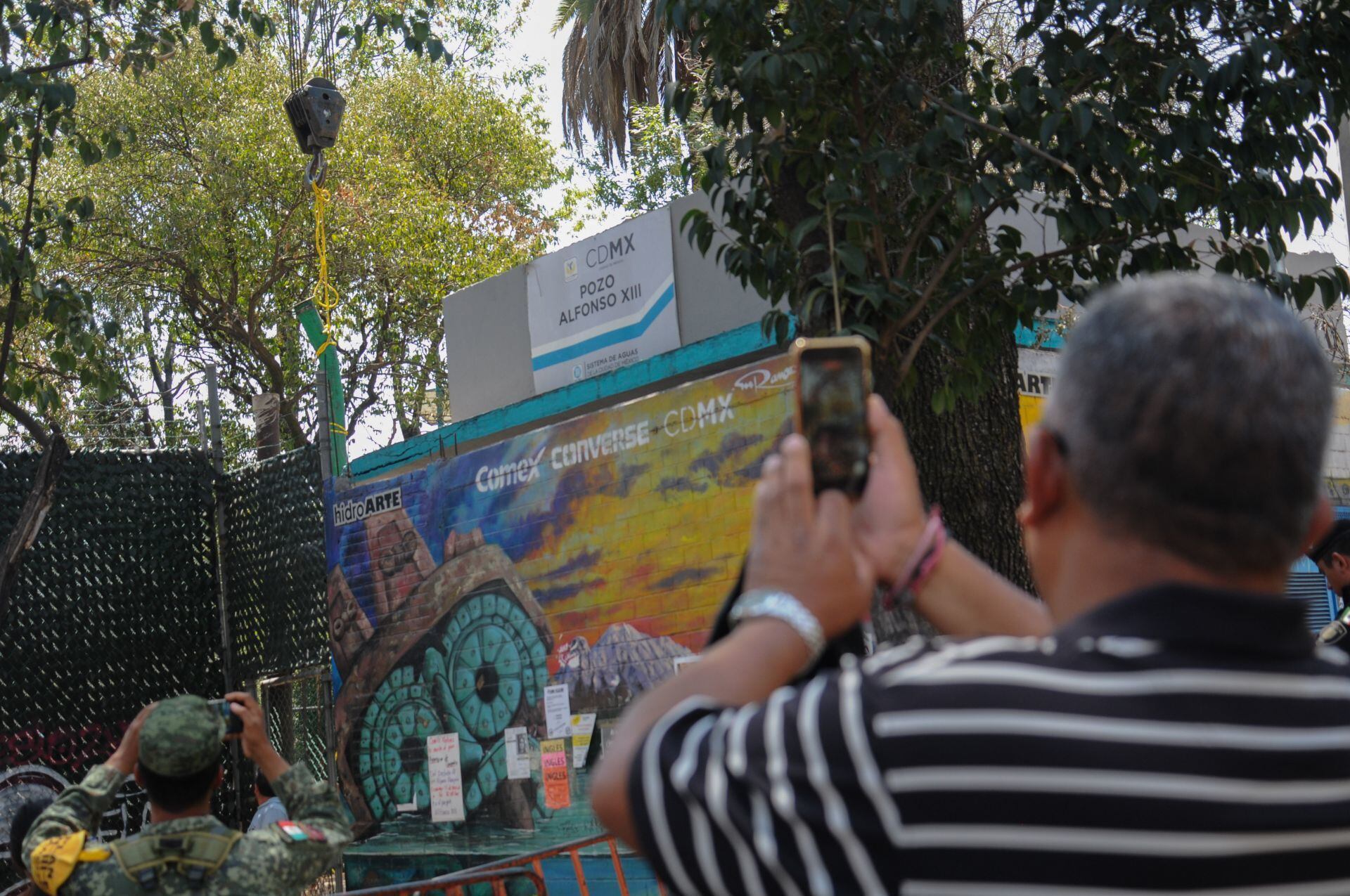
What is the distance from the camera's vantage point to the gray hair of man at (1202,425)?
4.14 feet

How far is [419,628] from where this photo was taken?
10625 mm

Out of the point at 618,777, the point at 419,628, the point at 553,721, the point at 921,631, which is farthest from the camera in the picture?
the point at 419,628

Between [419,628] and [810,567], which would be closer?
[810,567]

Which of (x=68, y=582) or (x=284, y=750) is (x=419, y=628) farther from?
(x=68, y=582)

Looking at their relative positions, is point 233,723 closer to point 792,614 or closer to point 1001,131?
point 792,614

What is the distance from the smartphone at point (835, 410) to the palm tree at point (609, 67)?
1844 cm

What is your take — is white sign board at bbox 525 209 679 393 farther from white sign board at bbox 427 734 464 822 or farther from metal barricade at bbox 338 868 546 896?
metal barricade at bbox 338 868 546 896

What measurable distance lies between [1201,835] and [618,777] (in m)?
0.52

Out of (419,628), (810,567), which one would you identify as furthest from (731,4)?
(419,628)

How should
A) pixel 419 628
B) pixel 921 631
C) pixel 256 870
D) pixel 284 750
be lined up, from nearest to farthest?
pixel 256 870 < pixel 921 631 < pixel 419 628 < pixel 284 750

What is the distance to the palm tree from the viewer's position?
20234 millimetres

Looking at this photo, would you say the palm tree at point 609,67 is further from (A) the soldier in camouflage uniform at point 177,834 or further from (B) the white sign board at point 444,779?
(A) the soldier in camouflage uniform at point 177,834

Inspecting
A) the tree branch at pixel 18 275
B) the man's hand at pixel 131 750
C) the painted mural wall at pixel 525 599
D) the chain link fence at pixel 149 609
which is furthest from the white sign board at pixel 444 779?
the man's hand at pixel 131 750

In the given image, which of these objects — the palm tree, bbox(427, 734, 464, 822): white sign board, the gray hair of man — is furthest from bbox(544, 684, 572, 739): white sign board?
the palm tree
